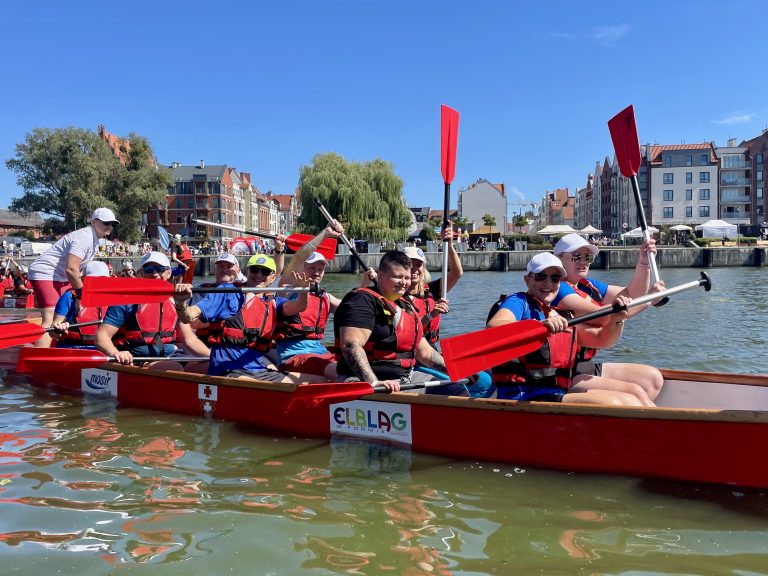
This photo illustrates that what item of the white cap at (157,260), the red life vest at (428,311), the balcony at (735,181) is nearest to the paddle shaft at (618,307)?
the red life vest at (428,311)

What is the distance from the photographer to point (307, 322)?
6.23 metres

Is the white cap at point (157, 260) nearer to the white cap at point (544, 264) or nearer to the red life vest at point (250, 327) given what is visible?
the red life vest at point (250, 327)

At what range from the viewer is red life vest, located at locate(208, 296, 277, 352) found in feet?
19.2

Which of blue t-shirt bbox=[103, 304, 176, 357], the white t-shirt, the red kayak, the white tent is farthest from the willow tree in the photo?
the red kayak

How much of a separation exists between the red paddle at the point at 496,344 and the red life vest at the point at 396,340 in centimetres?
72

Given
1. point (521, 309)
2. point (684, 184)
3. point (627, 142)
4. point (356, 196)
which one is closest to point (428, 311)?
point (521, 309)

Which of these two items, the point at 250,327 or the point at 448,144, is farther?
the point at 448,144

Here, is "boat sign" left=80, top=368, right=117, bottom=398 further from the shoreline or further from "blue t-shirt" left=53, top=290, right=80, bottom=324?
the shoreline

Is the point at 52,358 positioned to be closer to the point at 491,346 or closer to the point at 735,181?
the point at 491,346

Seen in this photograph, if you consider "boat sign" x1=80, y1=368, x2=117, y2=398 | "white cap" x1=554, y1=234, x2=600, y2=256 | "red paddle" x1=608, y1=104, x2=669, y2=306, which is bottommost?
"boat sign" x1=80, y1=368, x2=117, y2=398

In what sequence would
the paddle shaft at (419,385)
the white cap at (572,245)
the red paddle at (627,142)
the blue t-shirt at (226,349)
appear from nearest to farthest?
the paddle shaft at (419,385)
the white cap at (572,245)
the blue t-shirt at (226,349)
the red paddle at (627,142)

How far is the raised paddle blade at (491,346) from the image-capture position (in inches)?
167

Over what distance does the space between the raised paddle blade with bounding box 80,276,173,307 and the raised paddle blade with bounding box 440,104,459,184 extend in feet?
10.9

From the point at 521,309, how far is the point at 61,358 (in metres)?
4.91
